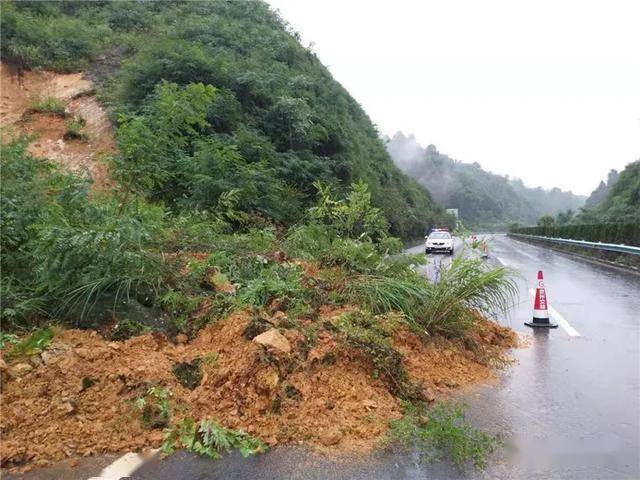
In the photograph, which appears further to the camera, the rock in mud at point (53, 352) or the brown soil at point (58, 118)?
the brown soil at point (58, 118)

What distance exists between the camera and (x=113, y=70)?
69.5 ft

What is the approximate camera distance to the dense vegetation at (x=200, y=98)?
9578mm

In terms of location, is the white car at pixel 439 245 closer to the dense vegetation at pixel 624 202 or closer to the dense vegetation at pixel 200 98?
the dense vegetation at pixel 200 98

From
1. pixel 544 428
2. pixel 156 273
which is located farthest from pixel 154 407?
pixel 544 428

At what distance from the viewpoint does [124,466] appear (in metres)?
3.41

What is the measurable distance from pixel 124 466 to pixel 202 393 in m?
0.92

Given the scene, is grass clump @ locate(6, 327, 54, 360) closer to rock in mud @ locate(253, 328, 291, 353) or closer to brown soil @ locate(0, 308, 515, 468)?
brown soil @ locate(0, 308, 515, 468)

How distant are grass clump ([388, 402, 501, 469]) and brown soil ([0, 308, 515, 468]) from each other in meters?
0.16

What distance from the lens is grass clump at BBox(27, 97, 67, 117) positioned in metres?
17.1

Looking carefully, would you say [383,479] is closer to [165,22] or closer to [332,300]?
[332,300]

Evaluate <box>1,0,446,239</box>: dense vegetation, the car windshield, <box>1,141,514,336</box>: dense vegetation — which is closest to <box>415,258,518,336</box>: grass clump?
<box>1,141,514,336</box>: dense vegetation

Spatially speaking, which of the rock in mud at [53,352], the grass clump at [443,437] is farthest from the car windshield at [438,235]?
the rock in mud at [53,352]

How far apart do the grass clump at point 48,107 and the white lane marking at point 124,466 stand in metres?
16.8

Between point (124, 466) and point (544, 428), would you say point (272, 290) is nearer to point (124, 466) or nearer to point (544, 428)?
point (124, 466)
